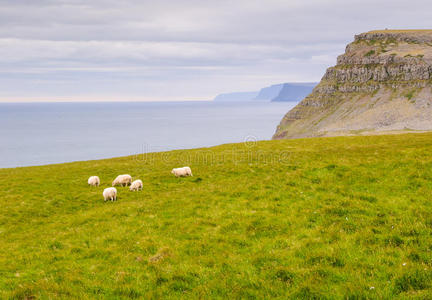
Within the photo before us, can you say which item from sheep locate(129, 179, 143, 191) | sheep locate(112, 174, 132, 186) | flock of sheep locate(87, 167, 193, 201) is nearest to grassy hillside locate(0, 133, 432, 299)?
flock of sheep locate(87, 167, 193, 201)

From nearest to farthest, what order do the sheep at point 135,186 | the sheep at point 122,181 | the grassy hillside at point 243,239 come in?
the grassy hillside at point 243,239 → the sheep at point 135,186 → the sheep at point 122,181

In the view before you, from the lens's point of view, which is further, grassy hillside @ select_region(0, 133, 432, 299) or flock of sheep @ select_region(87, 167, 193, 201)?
flock of sheep @ select_region(87, 167, 193, 201)

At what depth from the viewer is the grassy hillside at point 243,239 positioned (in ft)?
28.9

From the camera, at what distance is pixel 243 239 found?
12.1 metres

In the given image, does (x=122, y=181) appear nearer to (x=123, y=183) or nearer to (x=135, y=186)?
(x=123, y=183)

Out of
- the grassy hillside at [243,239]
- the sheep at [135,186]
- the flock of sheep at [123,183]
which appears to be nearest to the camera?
the grassy hillside at [243,239]

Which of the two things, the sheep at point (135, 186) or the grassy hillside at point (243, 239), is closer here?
the grassy hillside at point (243, 239)

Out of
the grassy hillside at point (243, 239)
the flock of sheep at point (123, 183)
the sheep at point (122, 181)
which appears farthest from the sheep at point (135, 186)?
the sheep at point (122, 181)

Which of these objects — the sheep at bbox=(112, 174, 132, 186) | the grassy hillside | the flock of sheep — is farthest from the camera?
the sheep at bbox=(112, 174, 132, 186)

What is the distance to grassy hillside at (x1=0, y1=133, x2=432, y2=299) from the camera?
8805 millimetres

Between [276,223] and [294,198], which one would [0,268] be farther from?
[294,198]

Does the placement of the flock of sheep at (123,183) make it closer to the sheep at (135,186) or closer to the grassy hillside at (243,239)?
the sheep at (135,186)

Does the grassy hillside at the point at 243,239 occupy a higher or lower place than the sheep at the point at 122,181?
lower

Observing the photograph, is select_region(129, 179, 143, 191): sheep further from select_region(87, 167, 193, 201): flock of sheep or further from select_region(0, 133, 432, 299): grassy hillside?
select_region(0, 133, 432, 299): grassy hillside
